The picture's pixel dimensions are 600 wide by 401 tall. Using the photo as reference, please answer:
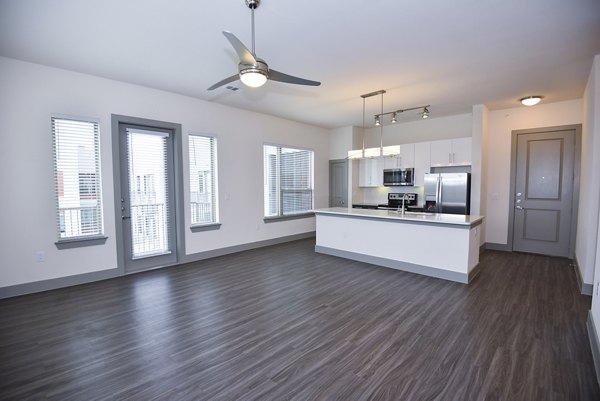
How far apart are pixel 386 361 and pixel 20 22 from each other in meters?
4.48

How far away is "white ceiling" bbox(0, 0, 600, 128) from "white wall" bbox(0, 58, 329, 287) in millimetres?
255

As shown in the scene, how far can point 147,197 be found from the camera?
468cm

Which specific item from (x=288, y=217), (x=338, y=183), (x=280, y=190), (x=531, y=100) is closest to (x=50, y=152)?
(x=280, y=190)

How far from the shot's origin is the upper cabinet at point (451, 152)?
5727 mm

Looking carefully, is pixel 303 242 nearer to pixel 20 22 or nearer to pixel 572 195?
pixel 572 195

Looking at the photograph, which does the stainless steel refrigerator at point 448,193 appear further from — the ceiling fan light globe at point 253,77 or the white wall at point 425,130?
the ceiling fan light globe at point 253,77

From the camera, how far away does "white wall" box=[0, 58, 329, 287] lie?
347 centimetres

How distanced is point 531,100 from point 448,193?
205 cm

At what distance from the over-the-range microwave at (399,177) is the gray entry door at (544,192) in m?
1.97

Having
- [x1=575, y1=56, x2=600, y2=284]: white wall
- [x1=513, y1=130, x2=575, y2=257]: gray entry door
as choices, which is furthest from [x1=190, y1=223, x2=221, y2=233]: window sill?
[x1=513, y1=130, x2=575, y2=257]: gray entry door

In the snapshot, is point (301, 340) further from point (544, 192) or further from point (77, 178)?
point (544, 192)

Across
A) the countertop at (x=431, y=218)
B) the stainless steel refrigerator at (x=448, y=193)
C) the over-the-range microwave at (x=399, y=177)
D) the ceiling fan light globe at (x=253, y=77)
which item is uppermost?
the ceiling fan light globe at (x=253, y=77)

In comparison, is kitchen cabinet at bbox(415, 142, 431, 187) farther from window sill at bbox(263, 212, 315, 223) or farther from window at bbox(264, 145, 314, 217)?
window sill at bbox(263, 212, 315, 223)

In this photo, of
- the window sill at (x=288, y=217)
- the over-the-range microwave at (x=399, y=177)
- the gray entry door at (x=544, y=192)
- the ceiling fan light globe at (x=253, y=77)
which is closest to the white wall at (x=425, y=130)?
the over-the-range microwave at (x=399, y=177)
